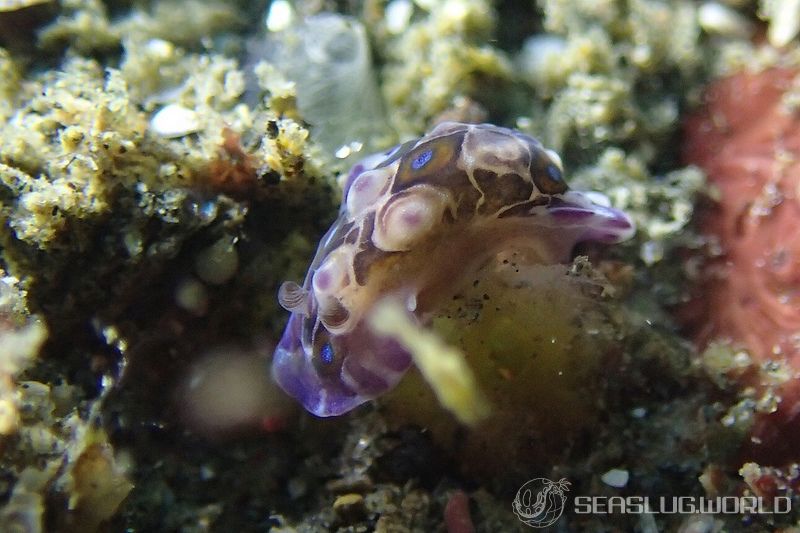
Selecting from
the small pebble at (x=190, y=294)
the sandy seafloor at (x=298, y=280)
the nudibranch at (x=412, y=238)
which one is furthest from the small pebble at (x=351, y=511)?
the small pebble at (x=190, y=294)

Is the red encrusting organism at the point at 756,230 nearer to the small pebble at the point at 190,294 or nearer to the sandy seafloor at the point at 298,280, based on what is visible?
the sandy seafloor at the point at 298,280

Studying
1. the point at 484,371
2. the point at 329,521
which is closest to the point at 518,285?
the point at 484,371

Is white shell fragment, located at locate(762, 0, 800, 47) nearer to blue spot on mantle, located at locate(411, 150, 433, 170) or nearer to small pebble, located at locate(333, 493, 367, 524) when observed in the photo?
blue spot on mantle, located at locate(411, 150, 433, 170)

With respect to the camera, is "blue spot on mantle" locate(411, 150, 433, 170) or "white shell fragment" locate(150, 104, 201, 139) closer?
"blue spot on mantle" locate(411, 150, 433, 170)

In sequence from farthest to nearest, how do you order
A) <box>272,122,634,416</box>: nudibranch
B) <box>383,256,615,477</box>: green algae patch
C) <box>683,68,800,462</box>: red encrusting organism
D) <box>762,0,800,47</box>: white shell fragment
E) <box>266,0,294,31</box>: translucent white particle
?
<box>266,0,294,31</box>: translucent white particle, <box>762,0,800,47</box>: white shell fragment, <box>683,68,800,462</box>: red encrusting organism, <box>383,256,615,477</box>: green algae patch, <box>272,122,634,416</box>: nudibranch

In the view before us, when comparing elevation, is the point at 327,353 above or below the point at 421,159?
below

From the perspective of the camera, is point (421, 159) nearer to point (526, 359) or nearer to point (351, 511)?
point (526, 359)

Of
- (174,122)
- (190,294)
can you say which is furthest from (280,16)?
(190,294)

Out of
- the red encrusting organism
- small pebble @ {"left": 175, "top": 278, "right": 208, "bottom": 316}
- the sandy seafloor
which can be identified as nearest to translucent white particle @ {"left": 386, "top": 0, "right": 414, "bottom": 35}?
the sandy seafloor
